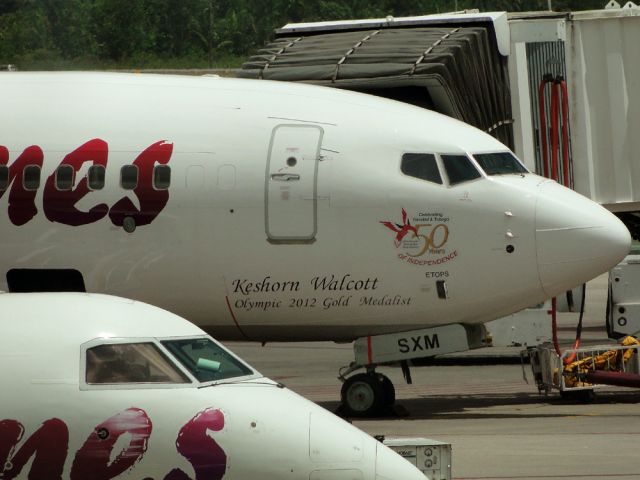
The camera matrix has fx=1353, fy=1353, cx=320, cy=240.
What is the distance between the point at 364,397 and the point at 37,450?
8.78 meters

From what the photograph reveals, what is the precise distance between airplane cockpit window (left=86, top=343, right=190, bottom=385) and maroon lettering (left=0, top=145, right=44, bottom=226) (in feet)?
26.9

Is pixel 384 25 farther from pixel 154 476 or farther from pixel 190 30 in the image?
pixel 190 30

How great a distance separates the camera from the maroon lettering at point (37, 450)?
33.3 feet

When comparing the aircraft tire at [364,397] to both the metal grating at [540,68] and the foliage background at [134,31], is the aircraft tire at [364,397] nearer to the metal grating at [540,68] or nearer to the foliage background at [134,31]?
the metal grating at [540,68]

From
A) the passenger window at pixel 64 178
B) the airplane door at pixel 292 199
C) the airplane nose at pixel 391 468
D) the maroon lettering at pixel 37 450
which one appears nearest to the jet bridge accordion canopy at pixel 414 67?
the airplane door at pixel 292 199

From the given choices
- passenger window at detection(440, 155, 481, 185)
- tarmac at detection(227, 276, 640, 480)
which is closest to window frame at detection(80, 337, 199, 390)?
tarmac at detection(227, 276, 640, 480)

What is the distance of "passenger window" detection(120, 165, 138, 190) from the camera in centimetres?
1823

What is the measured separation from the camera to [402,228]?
17.9m

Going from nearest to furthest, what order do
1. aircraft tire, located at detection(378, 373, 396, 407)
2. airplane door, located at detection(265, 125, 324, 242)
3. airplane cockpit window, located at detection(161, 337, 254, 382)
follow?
airplane cockpit window, located at detection(161, 337, 254, 382)
airplane door, located at detection(265, 125, 324, 242)
aircraft tire, located at detection(378, 373, 396, 407)

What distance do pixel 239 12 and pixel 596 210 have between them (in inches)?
1891

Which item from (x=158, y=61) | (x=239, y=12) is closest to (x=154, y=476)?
(x=158, y=61)

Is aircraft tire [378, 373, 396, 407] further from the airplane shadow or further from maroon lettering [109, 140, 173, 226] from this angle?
maroon lettering [109, 140, 173, 226]

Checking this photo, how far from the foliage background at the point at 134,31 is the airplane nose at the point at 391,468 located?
107 ft

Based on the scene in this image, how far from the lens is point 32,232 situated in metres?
18.3
